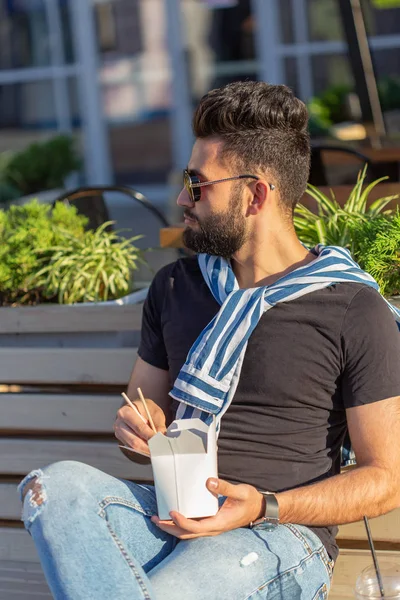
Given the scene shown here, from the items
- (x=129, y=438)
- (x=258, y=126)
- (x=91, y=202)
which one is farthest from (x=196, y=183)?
(x=91, y=202)

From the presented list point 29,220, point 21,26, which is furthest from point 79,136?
point 29,220

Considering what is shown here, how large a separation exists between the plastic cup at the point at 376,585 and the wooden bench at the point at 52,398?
2.91ft

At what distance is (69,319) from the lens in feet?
9.13

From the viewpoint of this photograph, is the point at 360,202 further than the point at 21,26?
No

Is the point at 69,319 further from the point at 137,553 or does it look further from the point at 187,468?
the point at 187,468

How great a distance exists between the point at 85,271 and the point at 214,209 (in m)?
0.74

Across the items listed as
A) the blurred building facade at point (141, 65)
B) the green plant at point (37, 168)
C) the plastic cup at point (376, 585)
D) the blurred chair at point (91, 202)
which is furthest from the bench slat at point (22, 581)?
the blurred building facade at point (141, 65)

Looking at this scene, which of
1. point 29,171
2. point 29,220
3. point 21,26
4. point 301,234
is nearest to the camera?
point 301,234

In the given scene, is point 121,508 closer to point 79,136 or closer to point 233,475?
point 233,475

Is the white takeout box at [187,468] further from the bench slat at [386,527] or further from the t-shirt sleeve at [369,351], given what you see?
the bench slat at [386,527]

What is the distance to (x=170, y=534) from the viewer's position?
7.00ft

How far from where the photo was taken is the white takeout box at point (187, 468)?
1.89 metres

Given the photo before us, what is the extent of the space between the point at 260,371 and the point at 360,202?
0.82 m

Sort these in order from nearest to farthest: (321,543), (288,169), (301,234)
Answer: (321,543)
(288,169)
(301,234)
